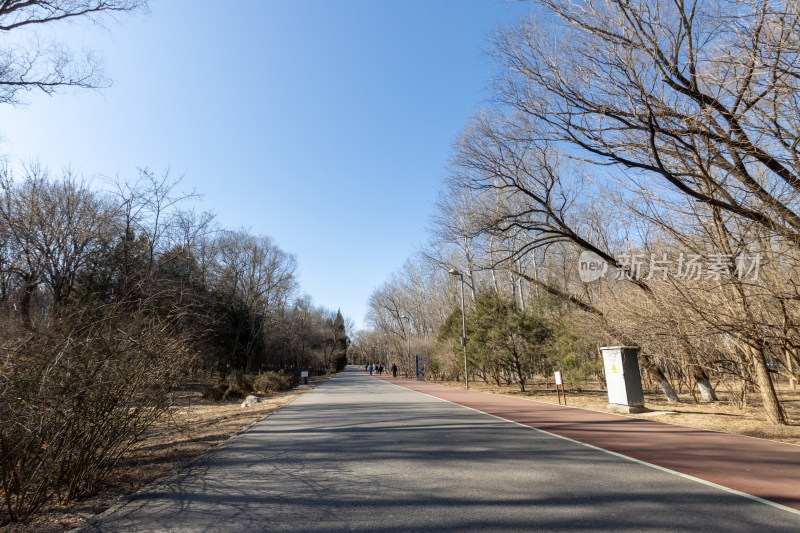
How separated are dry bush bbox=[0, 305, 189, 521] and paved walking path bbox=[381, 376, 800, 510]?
7.58 meters

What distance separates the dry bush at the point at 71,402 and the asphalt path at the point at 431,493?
0.82 m

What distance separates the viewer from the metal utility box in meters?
12.6

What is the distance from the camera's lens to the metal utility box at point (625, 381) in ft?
41.3

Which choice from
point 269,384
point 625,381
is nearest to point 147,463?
point 625,381

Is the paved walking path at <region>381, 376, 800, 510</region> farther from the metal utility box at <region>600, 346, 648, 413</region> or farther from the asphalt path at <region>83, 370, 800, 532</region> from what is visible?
the metal utility box at <region>600, 346, 648, 413</region>

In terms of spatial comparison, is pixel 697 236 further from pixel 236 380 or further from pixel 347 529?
pixel 236 380

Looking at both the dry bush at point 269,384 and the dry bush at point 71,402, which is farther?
the dry bush at point 269,384

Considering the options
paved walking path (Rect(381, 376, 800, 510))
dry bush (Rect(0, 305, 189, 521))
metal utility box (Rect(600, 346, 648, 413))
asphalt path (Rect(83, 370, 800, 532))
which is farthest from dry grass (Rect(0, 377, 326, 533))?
metal utility box (Rect(600, 346, 648, 413))

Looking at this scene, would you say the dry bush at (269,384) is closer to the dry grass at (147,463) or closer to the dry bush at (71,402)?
the dry grass at (147,463)

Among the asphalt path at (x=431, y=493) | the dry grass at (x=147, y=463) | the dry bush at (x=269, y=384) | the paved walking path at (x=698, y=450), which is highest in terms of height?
the dry bush at (x=269, y=384)

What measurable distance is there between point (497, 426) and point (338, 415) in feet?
16.3

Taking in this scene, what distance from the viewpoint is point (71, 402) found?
4652 mm

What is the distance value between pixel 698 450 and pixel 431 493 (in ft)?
17.6

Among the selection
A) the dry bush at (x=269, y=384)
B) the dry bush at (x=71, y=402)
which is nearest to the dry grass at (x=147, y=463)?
the dry bush at (x=71, y=402)
